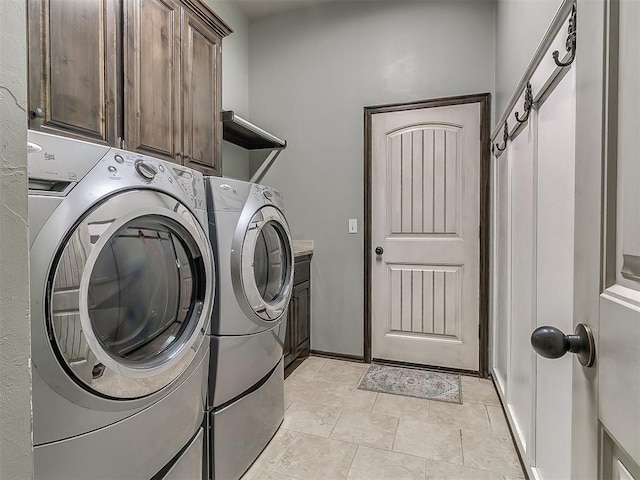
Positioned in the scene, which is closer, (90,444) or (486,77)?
(90,444)

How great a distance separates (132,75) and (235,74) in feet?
5.23

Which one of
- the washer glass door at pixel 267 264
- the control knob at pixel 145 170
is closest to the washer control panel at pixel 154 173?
the control knob at pixel 145 170

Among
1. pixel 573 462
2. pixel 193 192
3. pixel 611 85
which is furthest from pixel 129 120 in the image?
pixel 573 462

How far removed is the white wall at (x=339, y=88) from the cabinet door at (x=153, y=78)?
51.0 inches

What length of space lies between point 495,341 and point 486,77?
6.04ft

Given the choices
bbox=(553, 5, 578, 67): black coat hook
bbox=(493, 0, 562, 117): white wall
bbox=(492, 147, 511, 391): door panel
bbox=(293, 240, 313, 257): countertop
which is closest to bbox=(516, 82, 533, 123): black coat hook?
bbox=(493, 0, 562, 117): white wall

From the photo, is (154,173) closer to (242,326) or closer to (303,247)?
(242,326)

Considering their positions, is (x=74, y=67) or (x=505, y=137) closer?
(x=74, y=67)

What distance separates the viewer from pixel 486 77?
249 cm

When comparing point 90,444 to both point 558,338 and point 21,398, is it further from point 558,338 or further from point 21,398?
point 558,338

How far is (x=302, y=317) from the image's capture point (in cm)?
282

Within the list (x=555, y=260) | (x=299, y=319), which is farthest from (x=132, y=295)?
(x=299, y=319)

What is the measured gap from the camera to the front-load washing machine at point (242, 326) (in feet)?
4.52

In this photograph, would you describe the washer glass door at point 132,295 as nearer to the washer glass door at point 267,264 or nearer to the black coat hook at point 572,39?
→ the washer glass door at point 267,264
